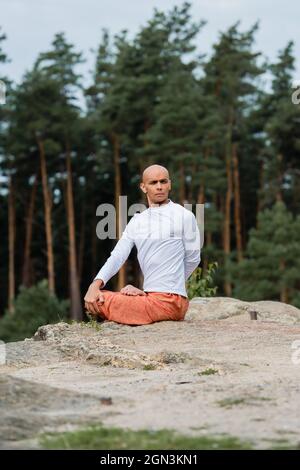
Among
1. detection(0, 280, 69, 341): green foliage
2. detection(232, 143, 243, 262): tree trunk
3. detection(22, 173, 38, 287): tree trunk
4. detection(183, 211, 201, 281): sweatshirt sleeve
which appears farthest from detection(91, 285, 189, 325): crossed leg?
detection(22, 173, 38, 287): tree trunk

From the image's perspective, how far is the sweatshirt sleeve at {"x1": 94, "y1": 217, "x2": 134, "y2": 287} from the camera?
914 centimetres

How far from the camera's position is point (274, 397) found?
17.8ft

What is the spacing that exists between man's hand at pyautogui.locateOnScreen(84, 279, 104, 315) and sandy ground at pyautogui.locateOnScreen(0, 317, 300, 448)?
0.74ft

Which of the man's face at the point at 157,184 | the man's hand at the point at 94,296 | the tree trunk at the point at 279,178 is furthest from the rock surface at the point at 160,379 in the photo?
the tree trunk at the point at 279,178

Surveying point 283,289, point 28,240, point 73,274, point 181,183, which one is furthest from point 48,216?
point 283,289

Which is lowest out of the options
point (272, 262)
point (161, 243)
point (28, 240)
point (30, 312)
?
point (30, 312)

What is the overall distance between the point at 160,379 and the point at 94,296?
288cm

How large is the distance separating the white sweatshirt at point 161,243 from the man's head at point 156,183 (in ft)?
0.38

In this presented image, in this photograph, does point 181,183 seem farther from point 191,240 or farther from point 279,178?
point 191,240

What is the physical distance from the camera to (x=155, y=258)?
9406 mm

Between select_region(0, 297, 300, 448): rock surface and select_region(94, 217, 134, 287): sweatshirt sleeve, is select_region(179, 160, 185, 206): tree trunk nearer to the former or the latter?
select_region(0, 297, 300, 448): rock surface

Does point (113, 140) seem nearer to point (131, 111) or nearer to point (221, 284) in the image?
point (131, 111)

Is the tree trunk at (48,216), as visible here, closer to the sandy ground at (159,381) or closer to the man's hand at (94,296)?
the man's hand at (94,296)

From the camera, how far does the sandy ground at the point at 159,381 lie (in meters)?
4.85
